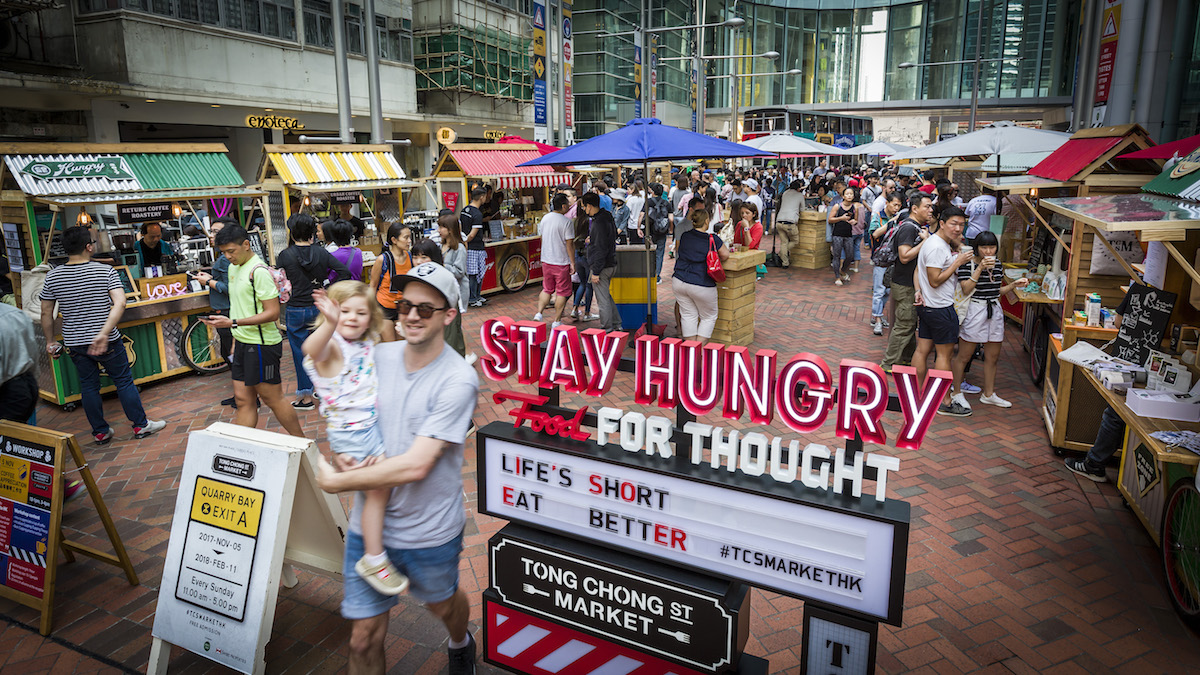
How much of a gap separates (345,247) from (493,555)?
15.9 ft

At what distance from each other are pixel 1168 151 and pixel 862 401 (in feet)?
18.6

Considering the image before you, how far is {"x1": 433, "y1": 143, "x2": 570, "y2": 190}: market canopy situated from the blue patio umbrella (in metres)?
5.00

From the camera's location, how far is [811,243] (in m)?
14.4

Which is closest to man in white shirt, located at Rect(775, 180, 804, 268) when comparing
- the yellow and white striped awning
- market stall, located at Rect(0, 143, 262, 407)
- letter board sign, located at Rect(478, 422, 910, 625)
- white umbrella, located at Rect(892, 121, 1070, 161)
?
white umbrella, located at Rect(892, 121, 1070, 161)

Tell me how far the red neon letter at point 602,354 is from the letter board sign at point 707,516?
0.28 metres

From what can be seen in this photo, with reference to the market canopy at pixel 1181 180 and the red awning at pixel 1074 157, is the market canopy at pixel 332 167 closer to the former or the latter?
the red awning at pixel 1074 157

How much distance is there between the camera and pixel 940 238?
6.36 meters

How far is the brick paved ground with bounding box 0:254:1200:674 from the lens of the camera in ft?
11.7

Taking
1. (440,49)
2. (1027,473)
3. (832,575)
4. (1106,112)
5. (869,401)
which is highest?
(440,49)

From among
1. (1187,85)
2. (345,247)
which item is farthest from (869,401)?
(1187,85)

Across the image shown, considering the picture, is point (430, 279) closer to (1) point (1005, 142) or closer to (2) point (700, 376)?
(2) point (700, 376)

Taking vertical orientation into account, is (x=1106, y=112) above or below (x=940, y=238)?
above

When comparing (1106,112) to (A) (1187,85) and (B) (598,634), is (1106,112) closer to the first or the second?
(A) (1187,85)

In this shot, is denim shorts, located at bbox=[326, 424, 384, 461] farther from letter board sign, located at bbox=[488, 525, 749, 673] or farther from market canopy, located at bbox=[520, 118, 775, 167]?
market canopy, located at bbox=[520, 118, 775, 167]
